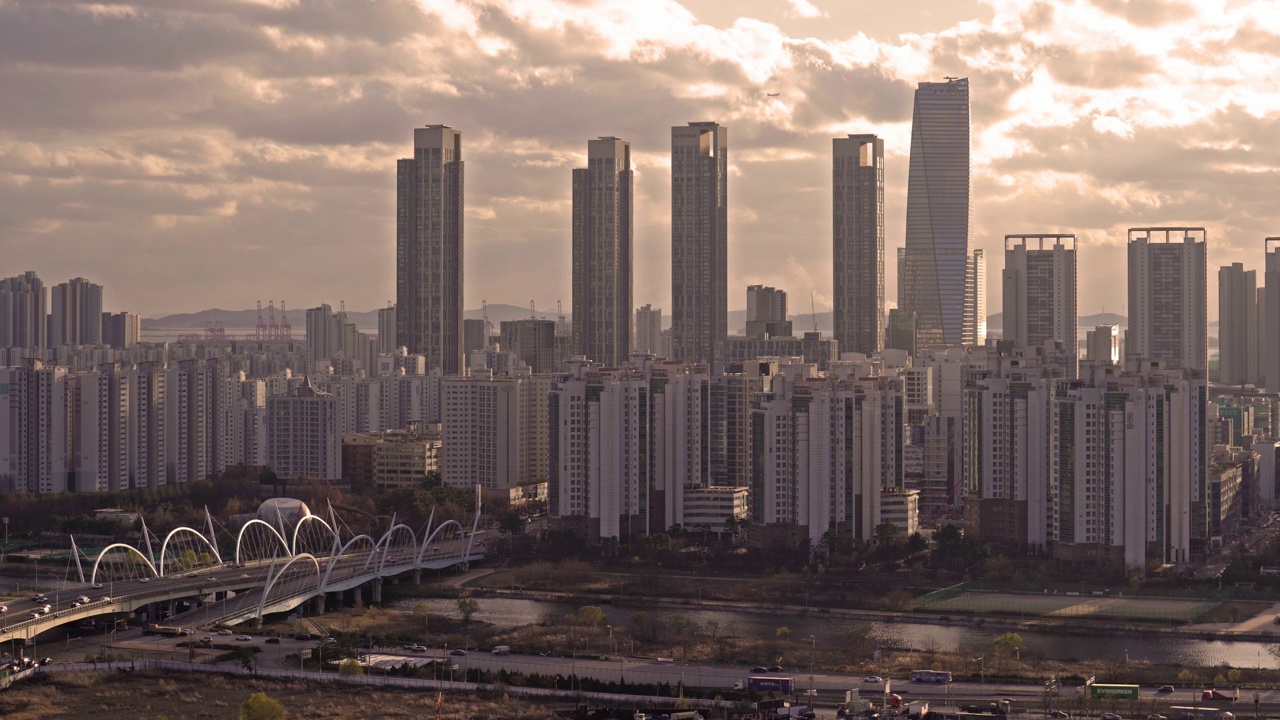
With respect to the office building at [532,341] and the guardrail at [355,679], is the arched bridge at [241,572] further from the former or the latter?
the office building at [532,341]

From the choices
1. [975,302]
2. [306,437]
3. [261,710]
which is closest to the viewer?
[261,710]

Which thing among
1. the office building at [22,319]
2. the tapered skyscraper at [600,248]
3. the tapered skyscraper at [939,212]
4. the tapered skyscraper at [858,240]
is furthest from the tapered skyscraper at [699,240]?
the office building at [22,319]

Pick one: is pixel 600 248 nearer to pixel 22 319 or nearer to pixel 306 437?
pixel 306 437

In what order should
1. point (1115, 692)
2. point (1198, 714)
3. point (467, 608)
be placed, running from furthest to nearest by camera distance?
point (467, 608) < point (1115, 692) < point (1198, 714)

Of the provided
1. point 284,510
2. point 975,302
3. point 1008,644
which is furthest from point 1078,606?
point 975,302

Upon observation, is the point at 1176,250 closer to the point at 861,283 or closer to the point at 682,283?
the point at 861,283

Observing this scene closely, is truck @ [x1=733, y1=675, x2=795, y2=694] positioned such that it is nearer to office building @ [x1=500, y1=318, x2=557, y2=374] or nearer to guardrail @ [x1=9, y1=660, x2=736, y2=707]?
guardrail @ [x1=9, y1=660, x2=736, y2=707]
